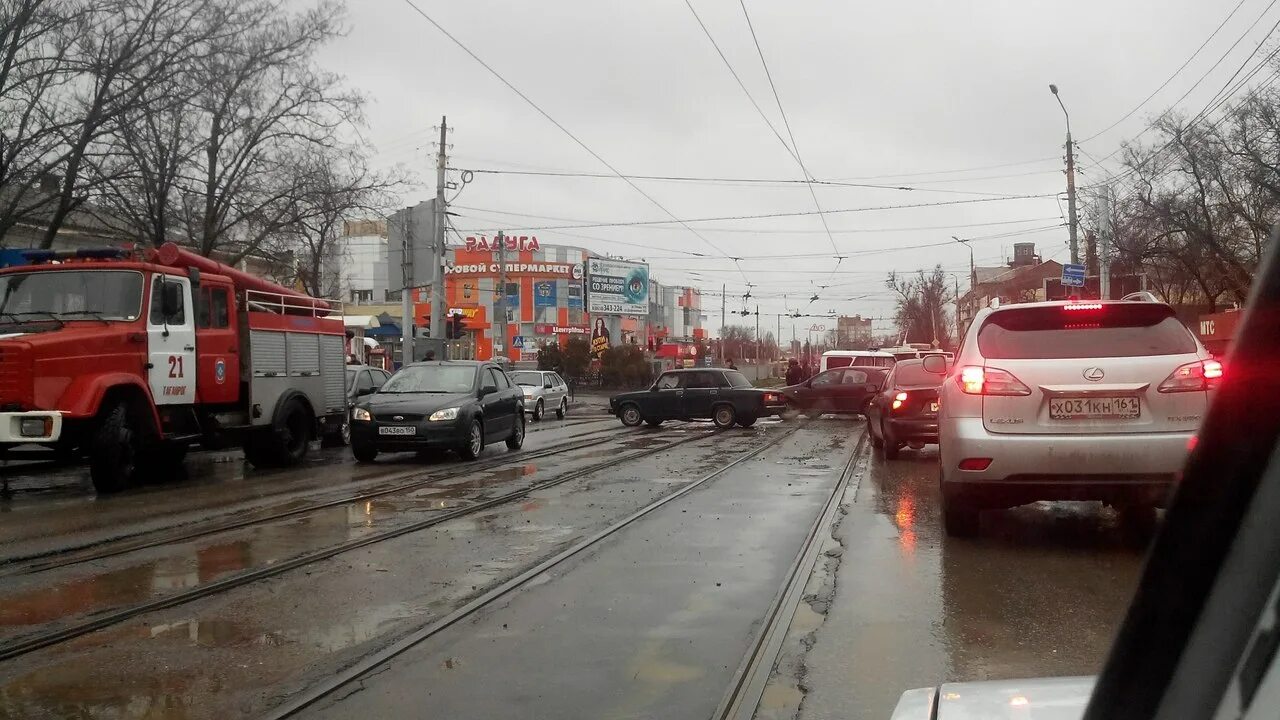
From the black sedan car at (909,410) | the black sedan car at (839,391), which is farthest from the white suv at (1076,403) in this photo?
the black sedan car at (839,391)

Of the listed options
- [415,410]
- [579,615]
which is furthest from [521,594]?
[415,410]

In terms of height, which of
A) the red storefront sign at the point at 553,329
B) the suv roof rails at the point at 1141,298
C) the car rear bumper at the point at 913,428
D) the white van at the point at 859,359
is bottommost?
the car rear bumper at the point at 913,428

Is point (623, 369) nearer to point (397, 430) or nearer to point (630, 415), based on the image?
point (630, 415)

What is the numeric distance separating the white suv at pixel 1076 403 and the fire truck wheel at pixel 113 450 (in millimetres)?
9342

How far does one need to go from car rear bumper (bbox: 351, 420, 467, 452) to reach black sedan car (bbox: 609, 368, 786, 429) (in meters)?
10.1

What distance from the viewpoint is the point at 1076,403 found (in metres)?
6.74

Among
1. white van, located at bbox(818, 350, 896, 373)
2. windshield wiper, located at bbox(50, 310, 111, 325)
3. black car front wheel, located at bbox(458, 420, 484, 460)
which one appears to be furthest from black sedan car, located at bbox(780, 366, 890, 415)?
windshield wiper, located at bbox(50, 310, 111, 325)

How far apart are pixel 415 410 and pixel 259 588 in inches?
342

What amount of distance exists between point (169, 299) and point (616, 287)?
5845 cm

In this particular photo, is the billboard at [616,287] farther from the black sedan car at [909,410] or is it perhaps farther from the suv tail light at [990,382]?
the suv tail light at [990,382]

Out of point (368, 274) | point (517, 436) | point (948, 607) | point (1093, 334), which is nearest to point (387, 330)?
point (517, 436)

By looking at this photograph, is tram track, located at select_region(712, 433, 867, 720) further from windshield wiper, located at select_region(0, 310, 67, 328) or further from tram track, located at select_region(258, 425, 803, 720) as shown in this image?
windshield wiper, located at select_region(0, 310, 67, 328)

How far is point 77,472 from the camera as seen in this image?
15.2 m

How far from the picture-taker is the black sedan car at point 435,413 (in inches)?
593
